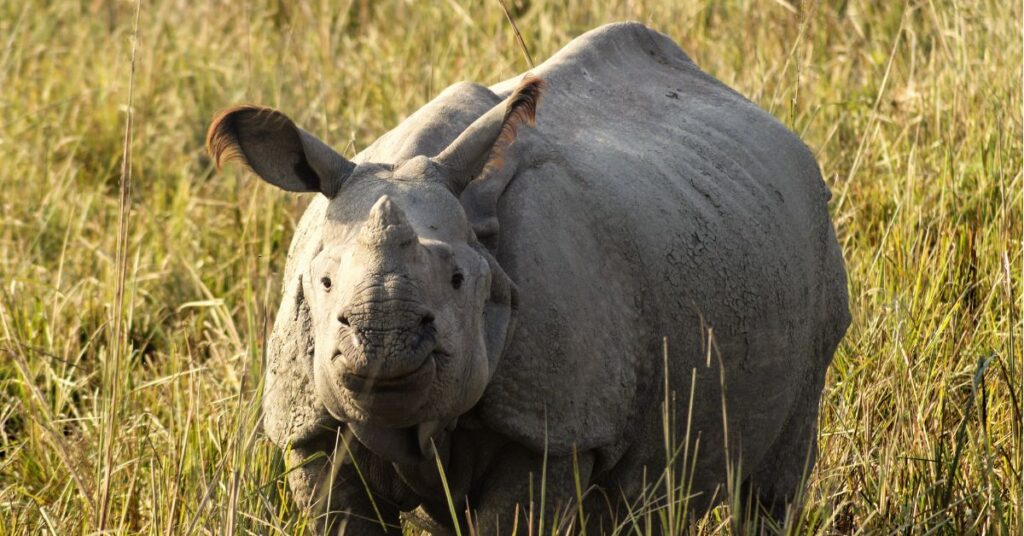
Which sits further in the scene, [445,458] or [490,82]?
[490,82]

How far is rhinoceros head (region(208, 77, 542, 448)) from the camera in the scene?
11.1 ft

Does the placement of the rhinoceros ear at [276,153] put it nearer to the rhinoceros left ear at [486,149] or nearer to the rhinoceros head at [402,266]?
the rhinoceros head at [402,266]

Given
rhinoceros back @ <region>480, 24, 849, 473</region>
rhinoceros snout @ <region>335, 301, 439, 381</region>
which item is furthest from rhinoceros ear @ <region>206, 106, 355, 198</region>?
rhinoceros snout @ <region>335, 301, 439, 381</region>

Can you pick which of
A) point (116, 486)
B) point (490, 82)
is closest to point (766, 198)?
point (116, 486)

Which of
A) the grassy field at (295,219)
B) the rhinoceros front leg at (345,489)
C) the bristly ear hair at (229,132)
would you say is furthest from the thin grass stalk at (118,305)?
the rhinoceros front leg at (345,489)

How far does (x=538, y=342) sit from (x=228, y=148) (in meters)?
0.86

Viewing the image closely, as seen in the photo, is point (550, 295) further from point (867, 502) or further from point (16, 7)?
point (16, 7)

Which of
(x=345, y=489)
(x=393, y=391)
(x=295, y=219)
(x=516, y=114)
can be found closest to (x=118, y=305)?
(x=345, y=489)

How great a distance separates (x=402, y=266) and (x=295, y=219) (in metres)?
3.89

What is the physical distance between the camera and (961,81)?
23.8ft

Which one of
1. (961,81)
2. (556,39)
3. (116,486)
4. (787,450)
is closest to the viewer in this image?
(116,486)

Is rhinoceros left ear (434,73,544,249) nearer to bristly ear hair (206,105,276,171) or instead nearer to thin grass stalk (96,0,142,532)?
bristly ear hair (206,105,276,171)

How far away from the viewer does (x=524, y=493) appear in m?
3.99

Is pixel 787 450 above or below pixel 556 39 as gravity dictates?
below
